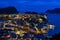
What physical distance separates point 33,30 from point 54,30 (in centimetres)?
21

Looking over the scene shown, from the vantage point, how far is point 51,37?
103 ft

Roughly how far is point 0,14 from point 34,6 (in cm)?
34

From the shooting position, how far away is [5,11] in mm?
31469

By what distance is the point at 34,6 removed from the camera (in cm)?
3147

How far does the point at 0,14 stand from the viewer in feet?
103

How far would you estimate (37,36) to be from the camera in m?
31.5

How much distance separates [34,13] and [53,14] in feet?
0.63

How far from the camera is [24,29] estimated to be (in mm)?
31469

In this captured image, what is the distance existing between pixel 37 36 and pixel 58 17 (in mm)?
279

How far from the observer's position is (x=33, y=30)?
31469mm

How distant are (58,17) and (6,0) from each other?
535 millimetres

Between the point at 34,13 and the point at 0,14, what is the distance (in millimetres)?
333

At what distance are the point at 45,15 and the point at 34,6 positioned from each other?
0.46 feet

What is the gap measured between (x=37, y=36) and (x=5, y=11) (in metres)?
0.40
